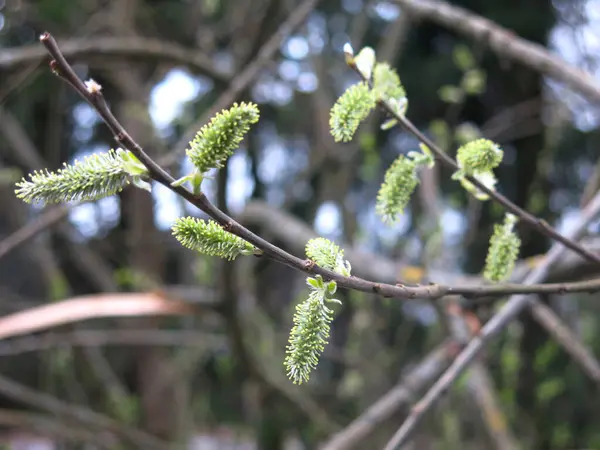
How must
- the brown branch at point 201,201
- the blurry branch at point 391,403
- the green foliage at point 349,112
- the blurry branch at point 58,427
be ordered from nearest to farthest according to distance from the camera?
the brown branch at point 201,201 → the green foliage at point 349,112 → the blurry branch at point 391,403 → the blurry branch at point 58,427

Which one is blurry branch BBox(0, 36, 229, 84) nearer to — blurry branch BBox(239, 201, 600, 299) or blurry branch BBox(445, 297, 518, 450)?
blurry branch BBox(239, 201, 600, 299)

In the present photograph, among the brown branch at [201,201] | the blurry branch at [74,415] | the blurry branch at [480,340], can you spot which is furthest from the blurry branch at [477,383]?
the blurry branch at [74,415]

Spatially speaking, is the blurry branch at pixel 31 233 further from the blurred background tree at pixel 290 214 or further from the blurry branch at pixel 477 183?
the blurry branch at pixel 477 183

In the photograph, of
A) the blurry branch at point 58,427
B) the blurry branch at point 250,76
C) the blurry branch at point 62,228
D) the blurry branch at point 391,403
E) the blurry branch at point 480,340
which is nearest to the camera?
the blurry branch at point 480,340

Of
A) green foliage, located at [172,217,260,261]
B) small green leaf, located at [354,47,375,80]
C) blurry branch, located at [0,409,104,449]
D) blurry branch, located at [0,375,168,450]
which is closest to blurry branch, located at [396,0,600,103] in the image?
small green leaf, located at [354,47,375,80]

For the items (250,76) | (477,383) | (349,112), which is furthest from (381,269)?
(349,112)

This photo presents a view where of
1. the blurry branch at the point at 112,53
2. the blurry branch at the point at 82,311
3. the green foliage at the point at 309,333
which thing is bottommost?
the green foliage at the point at 309,333
